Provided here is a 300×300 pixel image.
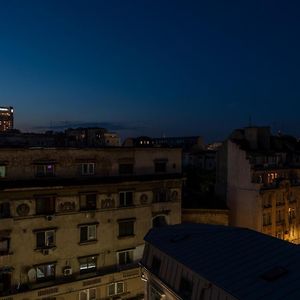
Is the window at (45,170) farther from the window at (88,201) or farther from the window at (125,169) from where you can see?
the window at (125,169)

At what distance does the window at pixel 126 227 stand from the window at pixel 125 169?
5.48 metres

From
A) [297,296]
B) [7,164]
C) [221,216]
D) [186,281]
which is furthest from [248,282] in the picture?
[221,216]

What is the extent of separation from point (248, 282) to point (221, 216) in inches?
1351

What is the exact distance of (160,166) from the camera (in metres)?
45.2

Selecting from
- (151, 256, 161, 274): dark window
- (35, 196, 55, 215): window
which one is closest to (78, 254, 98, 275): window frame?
(35, 196, 55, 215): window

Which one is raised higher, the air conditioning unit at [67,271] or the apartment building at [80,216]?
the apartment building at [80,216]

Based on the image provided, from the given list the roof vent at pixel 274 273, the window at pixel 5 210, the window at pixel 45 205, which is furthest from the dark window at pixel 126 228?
the roof vent at pixel 274 273

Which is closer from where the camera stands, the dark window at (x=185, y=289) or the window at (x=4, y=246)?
the dark window at (x=185, y=289)

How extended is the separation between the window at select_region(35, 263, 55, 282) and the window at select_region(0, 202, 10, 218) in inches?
251

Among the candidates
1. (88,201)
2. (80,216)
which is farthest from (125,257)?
(88,201)

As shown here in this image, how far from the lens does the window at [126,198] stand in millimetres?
42125

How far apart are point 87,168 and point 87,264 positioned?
416 inches

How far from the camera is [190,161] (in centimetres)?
10112

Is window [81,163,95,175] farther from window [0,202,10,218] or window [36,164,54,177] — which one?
window [0,202,10,218]
